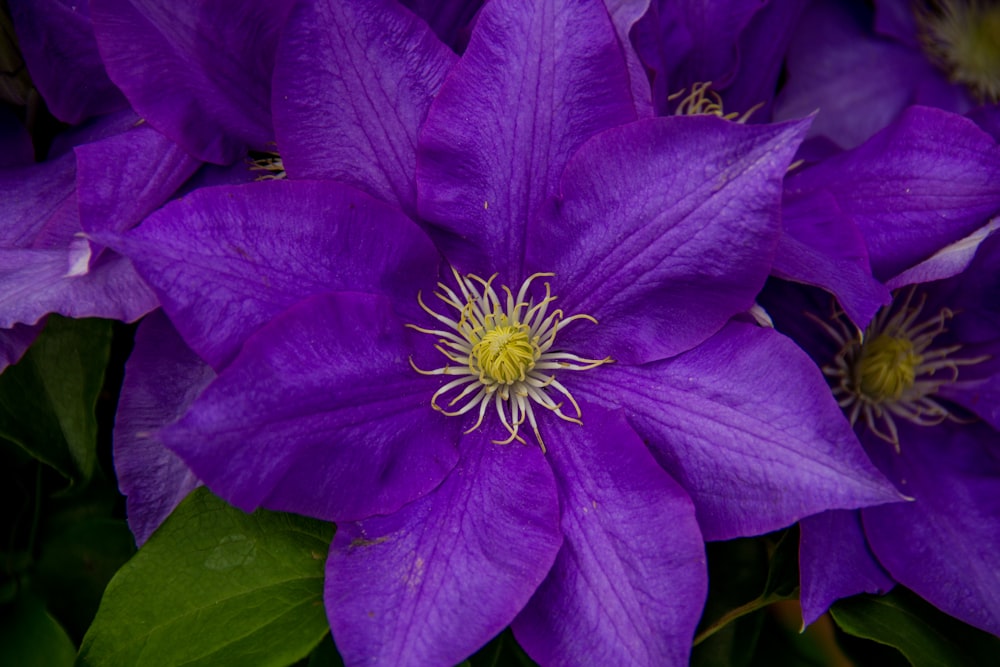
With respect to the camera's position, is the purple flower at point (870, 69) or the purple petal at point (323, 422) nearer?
the purple petal at point (323, 422)

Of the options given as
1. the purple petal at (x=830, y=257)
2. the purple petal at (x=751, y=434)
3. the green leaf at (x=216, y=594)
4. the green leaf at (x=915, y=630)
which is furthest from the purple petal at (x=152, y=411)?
the green leaf at (x=915, y=630)

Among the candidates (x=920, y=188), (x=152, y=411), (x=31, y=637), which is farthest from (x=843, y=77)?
(x=31, y=637)

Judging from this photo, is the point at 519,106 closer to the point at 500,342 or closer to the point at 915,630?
the point at 500,342

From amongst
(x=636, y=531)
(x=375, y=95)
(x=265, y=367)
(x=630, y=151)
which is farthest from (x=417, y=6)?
(x=636, y=531)

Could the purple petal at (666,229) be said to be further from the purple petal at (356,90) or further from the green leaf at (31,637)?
the green leaf at (31,637)

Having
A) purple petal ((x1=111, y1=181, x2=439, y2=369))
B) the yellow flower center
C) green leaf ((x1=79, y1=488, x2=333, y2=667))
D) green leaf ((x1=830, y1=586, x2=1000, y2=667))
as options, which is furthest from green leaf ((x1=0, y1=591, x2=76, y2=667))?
the yellow flower center

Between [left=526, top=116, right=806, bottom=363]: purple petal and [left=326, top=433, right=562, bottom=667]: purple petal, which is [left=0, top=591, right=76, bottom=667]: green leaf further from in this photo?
[left=526, top=116, right=806, bottom=363]: purple petal
